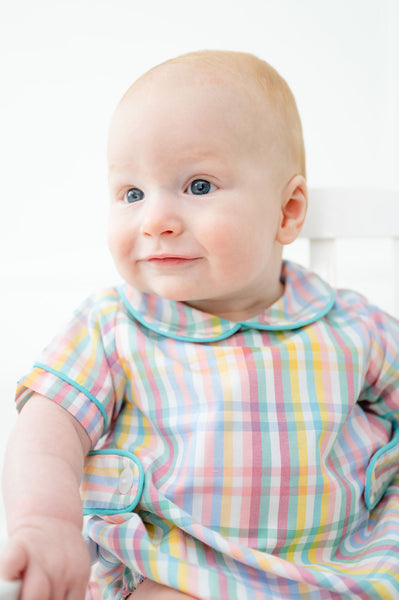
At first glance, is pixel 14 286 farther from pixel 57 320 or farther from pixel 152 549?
pixel 152 549

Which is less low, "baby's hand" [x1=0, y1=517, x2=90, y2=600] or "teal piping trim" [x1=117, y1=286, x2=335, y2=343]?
"teal piping trim" [x1=117, y1=286, x2=335, y2=343]

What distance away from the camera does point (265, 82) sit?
2.63 feet

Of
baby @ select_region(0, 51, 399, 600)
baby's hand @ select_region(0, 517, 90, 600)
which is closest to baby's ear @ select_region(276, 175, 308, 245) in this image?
baby @ select_region(0, 51, 399, 600)

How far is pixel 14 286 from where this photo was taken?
1831 millimetres

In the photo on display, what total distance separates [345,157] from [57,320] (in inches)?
36.4

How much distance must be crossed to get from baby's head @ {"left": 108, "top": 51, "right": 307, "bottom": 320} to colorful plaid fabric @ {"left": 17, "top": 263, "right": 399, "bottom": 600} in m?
0.07

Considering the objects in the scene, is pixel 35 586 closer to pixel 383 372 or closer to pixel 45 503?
pixel 45 503

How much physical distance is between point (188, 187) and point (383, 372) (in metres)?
0.33

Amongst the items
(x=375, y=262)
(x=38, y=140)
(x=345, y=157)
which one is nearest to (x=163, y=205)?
(x=38, y=140)

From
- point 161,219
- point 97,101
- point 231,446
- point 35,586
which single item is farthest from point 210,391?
point 97,101

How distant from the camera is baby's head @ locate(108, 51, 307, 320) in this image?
2.41 feet

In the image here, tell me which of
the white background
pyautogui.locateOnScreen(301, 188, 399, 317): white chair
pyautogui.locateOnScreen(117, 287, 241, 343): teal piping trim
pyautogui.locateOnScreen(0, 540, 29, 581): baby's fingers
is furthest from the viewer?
the white background

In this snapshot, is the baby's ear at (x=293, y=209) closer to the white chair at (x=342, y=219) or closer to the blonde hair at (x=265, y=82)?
the blonde hair at (x=265, y=82)

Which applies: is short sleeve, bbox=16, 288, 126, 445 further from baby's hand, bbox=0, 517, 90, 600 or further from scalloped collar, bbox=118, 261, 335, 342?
baby's hand, bbox=0, 517, 90, 600
